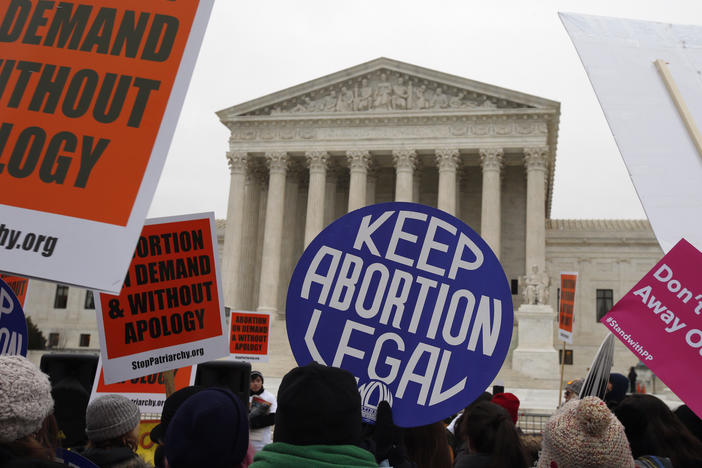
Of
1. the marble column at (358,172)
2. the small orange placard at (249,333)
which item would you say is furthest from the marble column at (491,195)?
the small orange placard at (249,333)

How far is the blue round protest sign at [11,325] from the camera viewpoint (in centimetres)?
498

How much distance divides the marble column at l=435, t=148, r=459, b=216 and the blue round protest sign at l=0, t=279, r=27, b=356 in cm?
3867

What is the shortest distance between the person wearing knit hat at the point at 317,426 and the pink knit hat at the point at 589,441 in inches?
33.4

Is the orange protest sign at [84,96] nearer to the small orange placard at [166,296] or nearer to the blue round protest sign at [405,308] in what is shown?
the blue round protest sign at [405,308]

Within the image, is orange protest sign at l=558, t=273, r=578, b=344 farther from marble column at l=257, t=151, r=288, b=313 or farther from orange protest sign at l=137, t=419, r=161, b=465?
marble column at l=257, t=151, r=288, b=313

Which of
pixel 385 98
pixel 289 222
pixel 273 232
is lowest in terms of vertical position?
pixel 273 232

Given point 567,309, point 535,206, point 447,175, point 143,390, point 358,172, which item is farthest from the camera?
point 358,172

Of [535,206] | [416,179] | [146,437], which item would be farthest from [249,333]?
[416,179]

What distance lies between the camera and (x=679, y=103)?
4.77 meters

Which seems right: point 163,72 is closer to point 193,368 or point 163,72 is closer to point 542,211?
point 193,368

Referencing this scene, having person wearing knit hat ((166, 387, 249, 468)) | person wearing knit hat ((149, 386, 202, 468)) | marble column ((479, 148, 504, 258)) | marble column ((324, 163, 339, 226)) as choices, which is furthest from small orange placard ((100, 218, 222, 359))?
marble column ((324, 163, 339, 226))

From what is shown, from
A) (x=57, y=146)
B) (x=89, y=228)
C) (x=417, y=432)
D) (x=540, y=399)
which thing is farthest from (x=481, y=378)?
(x=540, y=399)

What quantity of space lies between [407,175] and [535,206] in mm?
8373

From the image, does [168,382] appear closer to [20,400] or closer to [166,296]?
[166,296]
